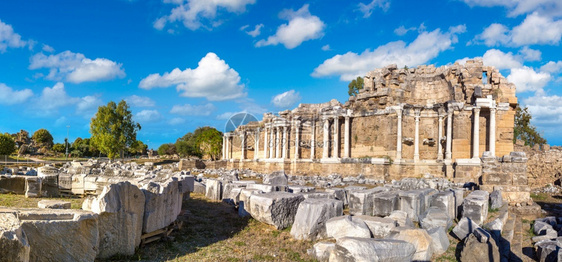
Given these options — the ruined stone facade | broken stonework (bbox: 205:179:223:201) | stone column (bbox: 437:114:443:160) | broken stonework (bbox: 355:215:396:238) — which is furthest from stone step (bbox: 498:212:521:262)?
stone column (bbox: 437:114:443:160)

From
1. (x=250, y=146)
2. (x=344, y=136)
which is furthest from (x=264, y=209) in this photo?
(x=250, y=146)

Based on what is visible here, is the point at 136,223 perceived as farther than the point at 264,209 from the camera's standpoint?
No

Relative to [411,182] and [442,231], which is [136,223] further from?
[411,182]

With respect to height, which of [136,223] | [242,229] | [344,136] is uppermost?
[344,136]

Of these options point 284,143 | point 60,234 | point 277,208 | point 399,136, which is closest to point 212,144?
point 284,143

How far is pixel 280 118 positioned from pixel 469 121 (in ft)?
57.3

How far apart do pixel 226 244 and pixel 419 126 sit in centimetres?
1982

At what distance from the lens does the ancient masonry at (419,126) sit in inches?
853

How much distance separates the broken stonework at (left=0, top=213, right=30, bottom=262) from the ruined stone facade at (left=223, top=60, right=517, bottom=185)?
67.4ft

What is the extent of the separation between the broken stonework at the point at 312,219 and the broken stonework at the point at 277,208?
26.6 inches

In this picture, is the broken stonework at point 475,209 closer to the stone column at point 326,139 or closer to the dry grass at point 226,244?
the dry grass at point 226,244

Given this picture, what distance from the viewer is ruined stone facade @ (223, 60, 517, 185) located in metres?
21.7

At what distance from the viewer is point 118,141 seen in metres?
48.9

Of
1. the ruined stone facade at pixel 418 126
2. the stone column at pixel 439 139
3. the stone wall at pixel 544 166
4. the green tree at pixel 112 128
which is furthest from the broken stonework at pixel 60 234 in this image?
the green tree at pixel 112 128
